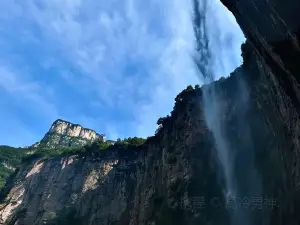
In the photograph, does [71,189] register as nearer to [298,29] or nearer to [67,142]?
[67,142]

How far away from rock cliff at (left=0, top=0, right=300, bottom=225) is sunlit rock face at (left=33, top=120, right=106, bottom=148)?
23664 millimetres

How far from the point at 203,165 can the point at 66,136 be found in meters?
68.9

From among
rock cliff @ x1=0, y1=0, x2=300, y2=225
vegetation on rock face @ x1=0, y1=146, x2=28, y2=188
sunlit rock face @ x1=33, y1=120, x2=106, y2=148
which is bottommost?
rock cliff @ x1=0, y1=0, x2=300, y2=225

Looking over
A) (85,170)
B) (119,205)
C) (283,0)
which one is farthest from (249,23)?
(85,170)

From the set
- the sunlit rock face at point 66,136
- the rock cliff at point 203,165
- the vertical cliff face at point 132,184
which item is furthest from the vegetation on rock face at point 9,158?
the rock cliff at point 203,165

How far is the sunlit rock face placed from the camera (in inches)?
3898

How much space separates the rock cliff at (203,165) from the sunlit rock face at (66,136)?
23.7m

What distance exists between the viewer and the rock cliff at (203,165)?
61.7 ft

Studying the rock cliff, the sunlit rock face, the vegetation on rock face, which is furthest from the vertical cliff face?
the vegetation on rock face

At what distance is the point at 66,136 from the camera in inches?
4048

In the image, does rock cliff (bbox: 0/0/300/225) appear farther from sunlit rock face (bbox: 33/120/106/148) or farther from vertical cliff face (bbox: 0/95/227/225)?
sunlit rock face (bbox: 33/120/106/148)

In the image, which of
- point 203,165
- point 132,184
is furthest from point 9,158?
point 203,165

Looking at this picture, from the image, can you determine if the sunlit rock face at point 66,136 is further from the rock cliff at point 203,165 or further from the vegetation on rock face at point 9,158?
the rock cliff at point 203,165

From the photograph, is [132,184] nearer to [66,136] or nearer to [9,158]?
[66,136]
